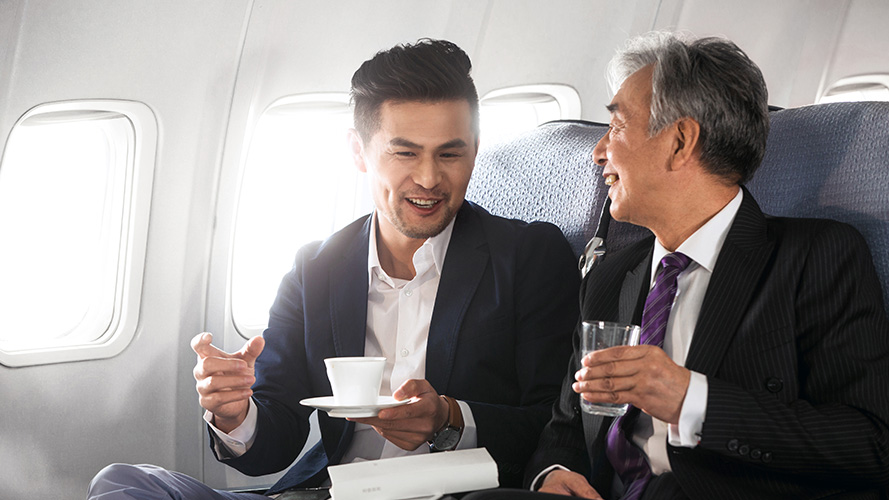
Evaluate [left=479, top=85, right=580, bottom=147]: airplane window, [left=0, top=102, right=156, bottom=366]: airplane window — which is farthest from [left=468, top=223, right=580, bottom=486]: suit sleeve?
[left=479, top=85, right=580, bottom=147]: airplane window

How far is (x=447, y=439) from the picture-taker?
2135mm

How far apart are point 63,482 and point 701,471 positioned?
292cm

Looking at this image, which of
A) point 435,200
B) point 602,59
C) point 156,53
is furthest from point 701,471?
point 602,59

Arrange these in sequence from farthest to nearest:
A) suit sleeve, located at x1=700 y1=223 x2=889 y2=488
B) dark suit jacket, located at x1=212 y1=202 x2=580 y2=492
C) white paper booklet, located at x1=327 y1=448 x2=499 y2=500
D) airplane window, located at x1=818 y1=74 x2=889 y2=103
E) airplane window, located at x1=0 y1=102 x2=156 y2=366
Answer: airplane window, located at x1=818 y1=74 x2=889 y2=103 → airplane window, located at x1=0 y1=102 x2=156 y2=366 → dark suit jacket, located at x1=212 y1=202 x2=580 y2=492 → white paper booklet, located at x1=327 y1=448 x2=499 y2=500 → suit sleeve, located at x1=700 y1=223 x2=889 y2=488

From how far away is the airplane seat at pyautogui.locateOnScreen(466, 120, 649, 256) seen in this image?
2459 millimetres

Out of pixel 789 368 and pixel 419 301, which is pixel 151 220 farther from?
pixel 789 368

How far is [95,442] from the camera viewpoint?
3721mm

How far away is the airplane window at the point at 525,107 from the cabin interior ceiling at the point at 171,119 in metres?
0.22

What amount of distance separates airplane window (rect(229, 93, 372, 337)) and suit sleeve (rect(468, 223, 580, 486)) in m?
1.93

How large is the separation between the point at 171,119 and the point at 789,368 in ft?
9.26

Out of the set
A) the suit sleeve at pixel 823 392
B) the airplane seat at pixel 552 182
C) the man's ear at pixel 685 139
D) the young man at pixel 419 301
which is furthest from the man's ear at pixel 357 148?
the suit sleeve at pixel 823 392

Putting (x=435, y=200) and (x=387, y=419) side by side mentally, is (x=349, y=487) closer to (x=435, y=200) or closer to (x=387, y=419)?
(x=387, y=419)

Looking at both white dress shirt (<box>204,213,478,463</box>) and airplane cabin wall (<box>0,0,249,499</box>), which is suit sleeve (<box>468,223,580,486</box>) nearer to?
white dress shirt (<box>204,213,478,463</box>)

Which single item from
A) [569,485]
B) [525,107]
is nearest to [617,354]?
[569,485]
